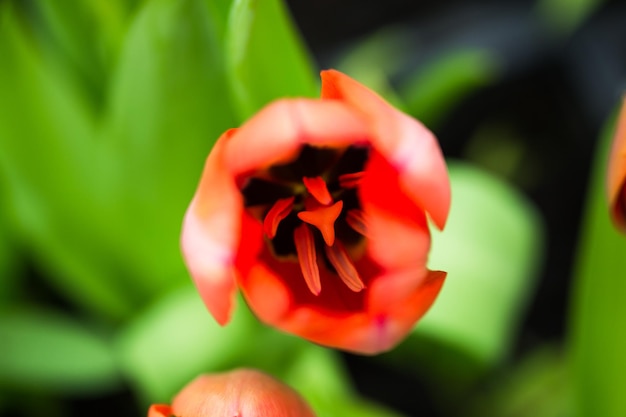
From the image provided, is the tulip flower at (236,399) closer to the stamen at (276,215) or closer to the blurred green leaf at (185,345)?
the stamen at (276,215)

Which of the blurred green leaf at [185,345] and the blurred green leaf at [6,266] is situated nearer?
the blurred green leaf at [185,345]

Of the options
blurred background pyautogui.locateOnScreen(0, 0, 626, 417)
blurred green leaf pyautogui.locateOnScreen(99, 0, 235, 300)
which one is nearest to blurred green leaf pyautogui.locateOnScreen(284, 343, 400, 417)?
blurred background pyautogui.locateOnScreen(0, 0, 626, 417)

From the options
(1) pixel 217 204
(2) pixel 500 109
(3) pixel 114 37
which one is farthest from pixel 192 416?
(2) pixel 500 109

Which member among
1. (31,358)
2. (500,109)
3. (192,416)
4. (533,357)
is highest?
(192,416)

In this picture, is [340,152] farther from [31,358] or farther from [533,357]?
[533,357]

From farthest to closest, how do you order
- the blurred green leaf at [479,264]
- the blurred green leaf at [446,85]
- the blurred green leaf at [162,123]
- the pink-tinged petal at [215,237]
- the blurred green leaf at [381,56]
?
the blurred green leaf at [381,56]
the blurred green leaf at [446,85]
the blurred green leaf at [479,264]
the blurred green leaf at [162,123]
the pink-tinged petal at [215,237]

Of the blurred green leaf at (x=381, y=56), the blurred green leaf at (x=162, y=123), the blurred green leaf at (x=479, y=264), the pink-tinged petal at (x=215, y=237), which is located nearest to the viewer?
the pink-tinged petal at (x=215, y=237)

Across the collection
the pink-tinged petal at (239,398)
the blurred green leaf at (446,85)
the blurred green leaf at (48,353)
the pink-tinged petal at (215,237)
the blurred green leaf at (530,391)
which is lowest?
the blurred green leaf at (530,391)

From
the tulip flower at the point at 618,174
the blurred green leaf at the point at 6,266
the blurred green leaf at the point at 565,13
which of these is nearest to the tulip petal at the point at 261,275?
the tulip flower at the point at 618,174
